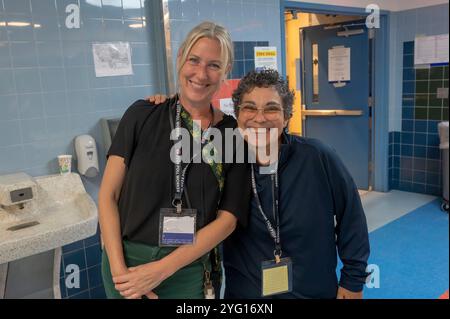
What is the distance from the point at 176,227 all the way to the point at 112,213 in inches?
9.4

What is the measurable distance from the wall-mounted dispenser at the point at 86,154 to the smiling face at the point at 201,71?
1.11 metres

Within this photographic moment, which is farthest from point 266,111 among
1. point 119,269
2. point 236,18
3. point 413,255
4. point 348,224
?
point 413,255

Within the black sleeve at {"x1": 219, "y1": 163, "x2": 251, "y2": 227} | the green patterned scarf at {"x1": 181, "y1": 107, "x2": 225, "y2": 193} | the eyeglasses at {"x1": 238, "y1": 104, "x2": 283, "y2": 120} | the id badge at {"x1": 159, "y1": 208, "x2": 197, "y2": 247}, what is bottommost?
the id badge at {"x1": 159, "y1": 208, "x2": 197, "y2": 247}

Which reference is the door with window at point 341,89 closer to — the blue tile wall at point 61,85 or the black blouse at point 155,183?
the blue tile wall at point 61,85

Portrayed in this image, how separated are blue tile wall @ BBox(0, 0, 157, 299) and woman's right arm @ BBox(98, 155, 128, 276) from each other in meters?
1.06

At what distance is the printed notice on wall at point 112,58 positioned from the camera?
241 cm

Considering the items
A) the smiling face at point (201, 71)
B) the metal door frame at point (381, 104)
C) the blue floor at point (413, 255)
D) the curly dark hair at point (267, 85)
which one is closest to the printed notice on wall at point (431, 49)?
the metal door frame at point (381, 104)

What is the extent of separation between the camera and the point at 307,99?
5.15m

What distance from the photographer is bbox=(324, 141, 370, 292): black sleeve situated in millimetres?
1373

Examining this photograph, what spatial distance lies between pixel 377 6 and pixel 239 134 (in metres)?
3.72

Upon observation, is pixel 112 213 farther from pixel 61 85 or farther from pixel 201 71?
pixel 61 85

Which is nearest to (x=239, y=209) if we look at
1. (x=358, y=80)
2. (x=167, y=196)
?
(x=167, y=196)

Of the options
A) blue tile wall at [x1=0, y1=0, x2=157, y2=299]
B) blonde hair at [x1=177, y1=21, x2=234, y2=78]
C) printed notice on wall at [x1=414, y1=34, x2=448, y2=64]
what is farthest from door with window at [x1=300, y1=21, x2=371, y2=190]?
blonde hair at [x1=177, y1=21, x2=234, y2=78]

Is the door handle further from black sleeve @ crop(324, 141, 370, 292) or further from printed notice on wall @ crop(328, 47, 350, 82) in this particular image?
black sleeve @ crop(324, 141, 370, 292)
